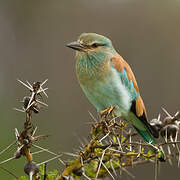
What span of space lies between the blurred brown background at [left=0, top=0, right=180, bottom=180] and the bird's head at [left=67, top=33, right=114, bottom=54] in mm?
1688

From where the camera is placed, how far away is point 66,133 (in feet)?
19.0

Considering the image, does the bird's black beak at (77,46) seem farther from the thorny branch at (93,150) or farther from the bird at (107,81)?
the thorny branch at (93,150)

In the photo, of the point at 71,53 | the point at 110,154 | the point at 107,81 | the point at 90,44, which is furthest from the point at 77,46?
the point at 71,53

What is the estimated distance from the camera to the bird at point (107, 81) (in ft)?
11.1

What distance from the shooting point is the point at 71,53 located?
6.93 meters

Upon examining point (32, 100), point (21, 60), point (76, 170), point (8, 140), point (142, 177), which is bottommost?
point (142, 177)

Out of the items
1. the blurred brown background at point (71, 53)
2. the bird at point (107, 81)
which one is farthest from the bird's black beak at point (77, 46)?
the blurred brown background at point (71, 53)

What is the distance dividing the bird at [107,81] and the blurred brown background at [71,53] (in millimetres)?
1539

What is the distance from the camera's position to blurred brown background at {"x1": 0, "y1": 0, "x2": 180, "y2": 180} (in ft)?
19.0

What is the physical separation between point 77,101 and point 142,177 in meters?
1.62

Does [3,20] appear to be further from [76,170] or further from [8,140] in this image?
[76,170]

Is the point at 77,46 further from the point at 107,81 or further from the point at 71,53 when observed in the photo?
the point at 71,53

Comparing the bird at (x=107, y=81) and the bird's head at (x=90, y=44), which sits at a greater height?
the bird's head at (x=90, y=44)

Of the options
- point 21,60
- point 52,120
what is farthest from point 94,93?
point 21,60
